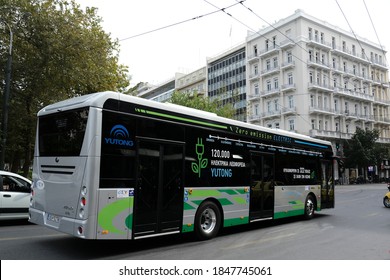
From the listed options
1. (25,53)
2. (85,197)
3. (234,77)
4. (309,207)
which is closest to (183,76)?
(234,77)

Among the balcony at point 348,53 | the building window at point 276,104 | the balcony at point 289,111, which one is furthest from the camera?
the building window at point 276,104

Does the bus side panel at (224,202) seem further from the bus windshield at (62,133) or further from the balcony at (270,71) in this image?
the balcony at (270,71)

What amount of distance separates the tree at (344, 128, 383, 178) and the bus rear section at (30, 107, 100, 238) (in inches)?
2174

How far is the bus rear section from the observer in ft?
21.2

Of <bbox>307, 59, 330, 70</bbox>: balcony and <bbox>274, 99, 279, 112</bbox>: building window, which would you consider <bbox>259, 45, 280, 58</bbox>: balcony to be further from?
<bbox>274, 99, 279, 112</bbox>: building window

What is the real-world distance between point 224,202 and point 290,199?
354cm

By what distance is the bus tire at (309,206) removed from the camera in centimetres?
1268

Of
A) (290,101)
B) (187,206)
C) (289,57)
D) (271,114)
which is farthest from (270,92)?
(187,206)

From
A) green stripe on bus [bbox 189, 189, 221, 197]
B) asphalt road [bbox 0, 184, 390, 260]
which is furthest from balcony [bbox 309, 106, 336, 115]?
green stripe on bus [bbox 189, 189, 221, 197]

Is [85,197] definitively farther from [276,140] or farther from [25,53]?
[25,53]

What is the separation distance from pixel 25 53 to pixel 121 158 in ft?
52.2

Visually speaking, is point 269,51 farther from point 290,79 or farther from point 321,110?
point 321,110

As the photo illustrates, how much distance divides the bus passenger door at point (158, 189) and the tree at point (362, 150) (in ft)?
175

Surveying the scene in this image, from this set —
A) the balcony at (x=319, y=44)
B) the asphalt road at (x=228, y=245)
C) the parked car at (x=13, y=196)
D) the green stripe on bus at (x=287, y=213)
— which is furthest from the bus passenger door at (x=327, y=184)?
the balcony at (x=319, y=44)
